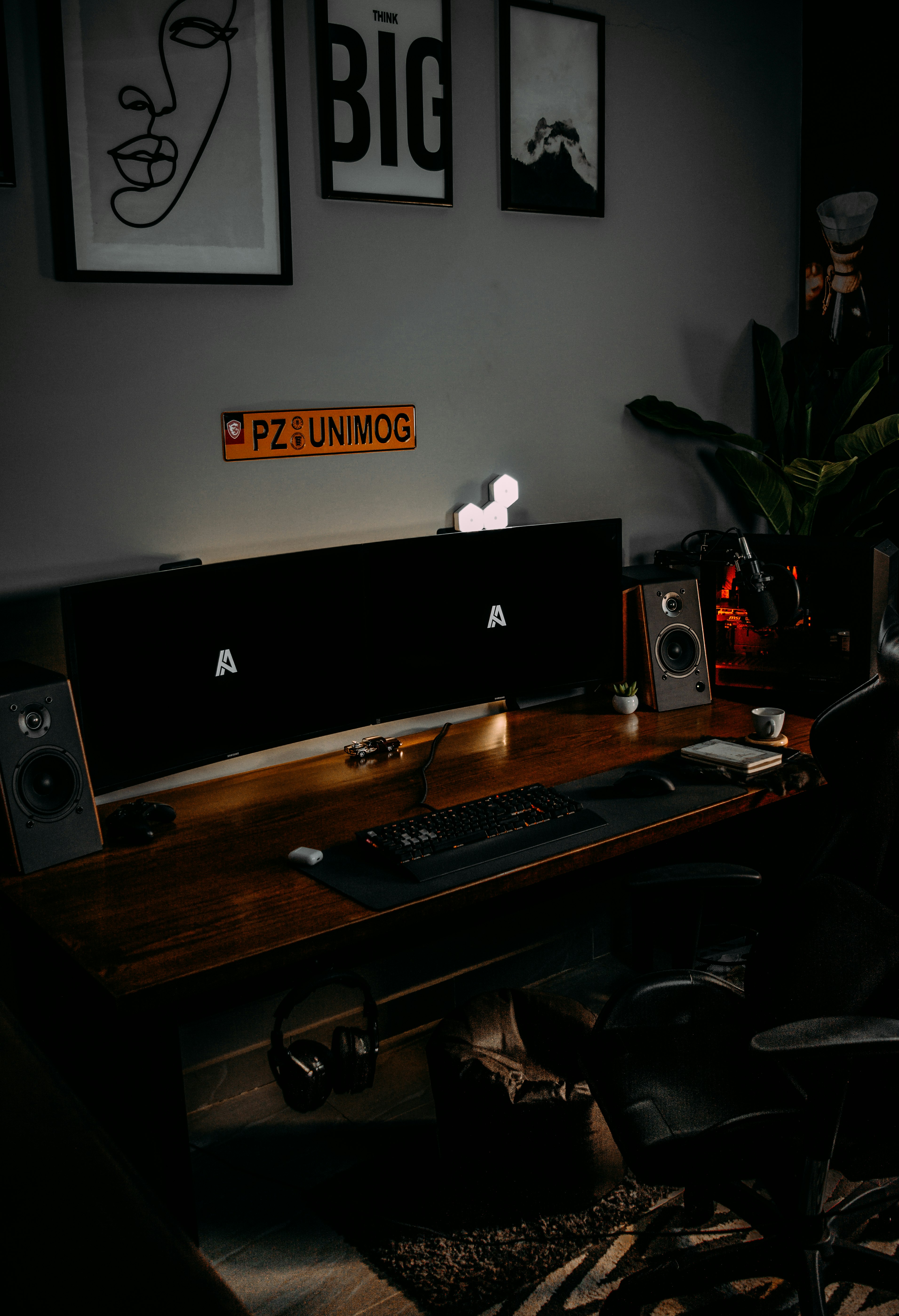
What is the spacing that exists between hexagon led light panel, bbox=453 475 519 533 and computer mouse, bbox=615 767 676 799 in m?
0.80

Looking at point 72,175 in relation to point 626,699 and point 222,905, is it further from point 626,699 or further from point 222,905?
point 626,699

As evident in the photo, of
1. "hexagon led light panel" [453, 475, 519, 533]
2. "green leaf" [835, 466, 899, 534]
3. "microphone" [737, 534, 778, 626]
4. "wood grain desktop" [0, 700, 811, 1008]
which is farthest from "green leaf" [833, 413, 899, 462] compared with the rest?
"hexagon led light panel" [453, 475, 519, 533]

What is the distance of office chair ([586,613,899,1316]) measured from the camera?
4.81 feet

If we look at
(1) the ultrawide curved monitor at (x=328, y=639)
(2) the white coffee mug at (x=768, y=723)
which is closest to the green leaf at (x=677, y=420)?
(1) the ultrawide curved monitor at (x=328, y=639)

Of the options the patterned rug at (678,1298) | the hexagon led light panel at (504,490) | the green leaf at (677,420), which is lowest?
the patterned rug at (678,1298)

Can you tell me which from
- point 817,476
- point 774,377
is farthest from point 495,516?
point 774,377

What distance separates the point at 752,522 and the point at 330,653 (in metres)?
1.72

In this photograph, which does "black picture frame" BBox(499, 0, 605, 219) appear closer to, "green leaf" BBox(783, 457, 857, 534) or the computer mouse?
"green leaf" BBox(783, 457, 857, 534)

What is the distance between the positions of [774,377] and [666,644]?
101 cm

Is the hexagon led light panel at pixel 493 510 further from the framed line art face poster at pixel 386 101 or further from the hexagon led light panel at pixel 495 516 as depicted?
the framed line art face poster at pixel 386 101

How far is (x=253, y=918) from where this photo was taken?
1632mm

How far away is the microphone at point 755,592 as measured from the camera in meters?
2.46

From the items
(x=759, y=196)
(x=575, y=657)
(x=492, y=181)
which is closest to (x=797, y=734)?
(x=575, y=657)

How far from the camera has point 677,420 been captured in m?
2.93
